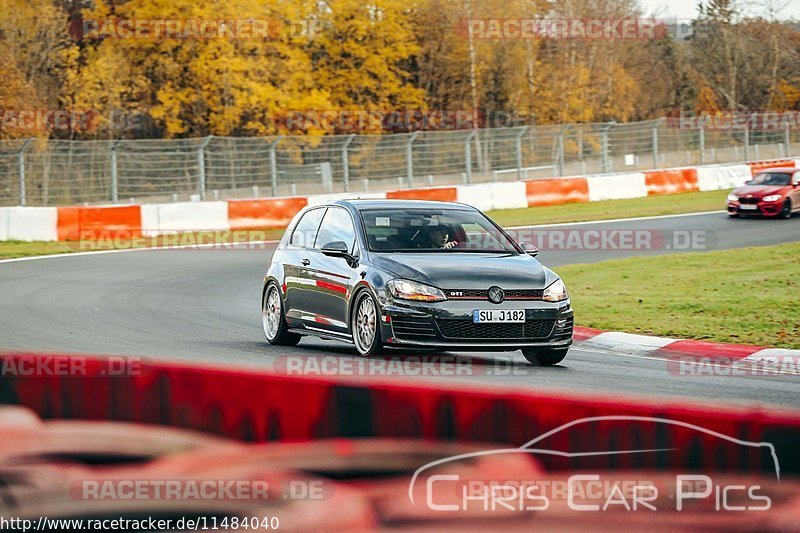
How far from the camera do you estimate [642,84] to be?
87.1 m

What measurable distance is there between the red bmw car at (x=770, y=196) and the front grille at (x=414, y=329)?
21.1m

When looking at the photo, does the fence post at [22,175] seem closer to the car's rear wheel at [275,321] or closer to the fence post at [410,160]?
the fence post at [410,160]

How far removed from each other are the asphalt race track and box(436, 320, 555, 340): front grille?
320 mm

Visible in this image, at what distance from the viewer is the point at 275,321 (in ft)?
41.7

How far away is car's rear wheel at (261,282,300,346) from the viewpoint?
12547 millimetres

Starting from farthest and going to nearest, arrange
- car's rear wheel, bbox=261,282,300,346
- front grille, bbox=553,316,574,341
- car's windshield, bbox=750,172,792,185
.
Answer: car's windshield, bbox=750,172,792,185, car's rear wheel, bbox=261,282,300,346, front grille, bbox=553,316,574,341

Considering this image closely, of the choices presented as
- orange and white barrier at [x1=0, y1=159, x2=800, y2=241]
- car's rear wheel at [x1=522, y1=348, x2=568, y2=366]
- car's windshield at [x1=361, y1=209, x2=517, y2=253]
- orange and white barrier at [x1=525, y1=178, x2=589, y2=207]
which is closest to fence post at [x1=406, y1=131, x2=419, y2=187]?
orange and white barrier at [x1=0, y1=159, x2=800, y2=241]

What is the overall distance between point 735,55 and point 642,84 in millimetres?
8888

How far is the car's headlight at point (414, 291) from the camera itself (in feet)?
33.9

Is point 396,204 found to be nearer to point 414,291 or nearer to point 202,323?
point 414,291

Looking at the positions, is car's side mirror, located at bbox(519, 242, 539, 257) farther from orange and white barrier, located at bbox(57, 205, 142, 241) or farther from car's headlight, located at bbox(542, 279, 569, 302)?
orange and white barrier, located at bbox(57, 205, 142, 241)

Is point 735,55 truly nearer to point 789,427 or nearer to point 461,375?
point 461,375

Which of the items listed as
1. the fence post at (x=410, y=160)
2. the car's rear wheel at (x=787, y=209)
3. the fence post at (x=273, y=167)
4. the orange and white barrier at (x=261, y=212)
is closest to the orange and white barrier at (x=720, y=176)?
the car's rear wheel at (x=787, y=209)

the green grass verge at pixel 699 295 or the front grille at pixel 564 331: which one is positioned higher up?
the front grille at pixel 564 331
